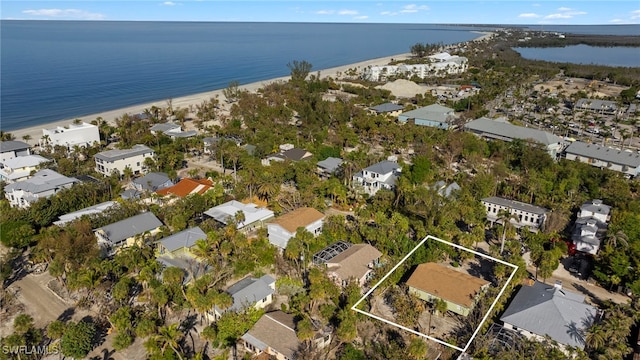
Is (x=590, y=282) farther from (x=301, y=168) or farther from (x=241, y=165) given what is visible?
(x=241, y=165)

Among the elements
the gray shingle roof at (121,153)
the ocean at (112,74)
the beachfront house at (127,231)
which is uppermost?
the ocean at (112,74)

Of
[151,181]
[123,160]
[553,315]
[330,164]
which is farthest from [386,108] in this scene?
[553,315]

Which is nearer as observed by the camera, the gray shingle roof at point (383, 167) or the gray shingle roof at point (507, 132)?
the gray shingle roof at point (383, 167)

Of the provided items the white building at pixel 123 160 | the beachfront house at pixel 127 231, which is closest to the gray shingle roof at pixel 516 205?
the beachfront house at pixel 127 231

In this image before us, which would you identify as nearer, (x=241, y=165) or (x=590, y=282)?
(x=590, y=282)

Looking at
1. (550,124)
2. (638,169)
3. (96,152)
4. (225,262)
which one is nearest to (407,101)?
(550,124)

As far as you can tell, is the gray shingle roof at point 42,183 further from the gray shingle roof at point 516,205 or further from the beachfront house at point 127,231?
the gray shingle roof at point 516,205

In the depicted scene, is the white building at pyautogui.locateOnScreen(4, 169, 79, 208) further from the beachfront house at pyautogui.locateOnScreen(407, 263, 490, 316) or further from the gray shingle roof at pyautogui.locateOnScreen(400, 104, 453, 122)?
the gray shingle roof at pyautogui.locateOnScreen(400, 104, 453, 122)
